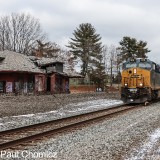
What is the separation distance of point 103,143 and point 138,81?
17.9 meters

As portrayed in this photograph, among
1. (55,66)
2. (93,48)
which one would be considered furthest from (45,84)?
(93,48)

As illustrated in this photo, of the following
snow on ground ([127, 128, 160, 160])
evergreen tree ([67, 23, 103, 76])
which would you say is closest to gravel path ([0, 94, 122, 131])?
snow on ground ([127, 128, 160, 160])

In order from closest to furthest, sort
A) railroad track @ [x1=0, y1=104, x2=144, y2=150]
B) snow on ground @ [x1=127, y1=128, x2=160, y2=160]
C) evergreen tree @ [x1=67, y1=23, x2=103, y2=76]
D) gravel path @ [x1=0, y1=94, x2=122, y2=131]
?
snow on ground @ [x1=127, y1=128, x2=160, y2=160] < railroad track @ [x1=0, y1=104, x2=144, y2=150] < gravel path @ [x1=0, y1=94, x2=122, y2=131] < evergreen tree @ [x1=67, y1=23, x2=103, y2=76]

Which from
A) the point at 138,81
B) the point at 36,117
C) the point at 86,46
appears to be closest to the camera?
the point at 36,117

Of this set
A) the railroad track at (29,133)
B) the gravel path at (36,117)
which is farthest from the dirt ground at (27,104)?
the railroad track at (29,133)

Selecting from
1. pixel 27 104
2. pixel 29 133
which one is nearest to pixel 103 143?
pixel 29 133

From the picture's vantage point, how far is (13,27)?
8656 cm

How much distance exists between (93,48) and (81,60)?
3937 millimetres

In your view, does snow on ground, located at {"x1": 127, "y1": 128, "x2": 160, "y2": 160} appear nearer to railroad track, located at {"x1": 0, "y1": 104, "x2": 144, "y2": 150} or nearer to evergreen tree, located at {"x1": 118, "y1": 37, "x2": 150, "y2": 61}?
railroad track, located at {"x1": 0, "y1": 104, "x2": 144, "y2": 150}

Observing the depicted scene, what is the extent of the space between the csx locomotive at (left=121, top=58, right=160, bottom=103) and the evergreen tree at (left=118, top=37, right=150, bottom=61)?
5877 cm

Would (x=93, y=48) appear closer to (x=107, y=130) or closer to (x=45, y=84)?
(x=45, y=84)

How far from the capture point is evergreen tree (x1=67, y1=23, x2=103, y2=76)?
82825 mm

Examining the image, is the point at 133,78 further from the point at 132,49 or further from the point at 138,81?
the point at 132,49

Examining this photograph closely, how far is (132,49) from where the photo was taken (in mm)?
89000
